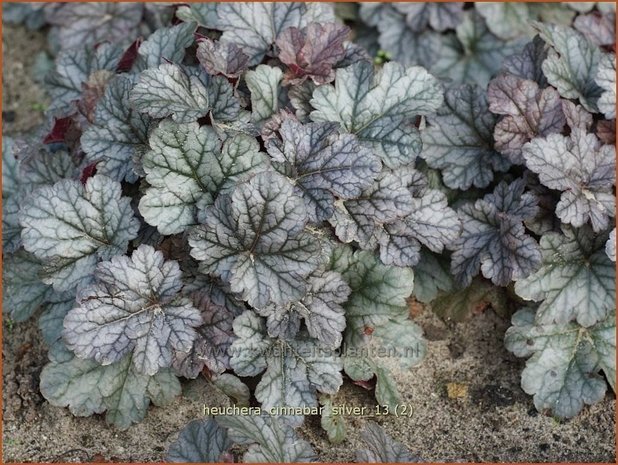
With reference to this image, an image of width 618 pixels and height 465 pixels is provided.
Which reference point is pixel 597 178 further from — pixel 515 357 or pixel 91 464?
pixel 91 464

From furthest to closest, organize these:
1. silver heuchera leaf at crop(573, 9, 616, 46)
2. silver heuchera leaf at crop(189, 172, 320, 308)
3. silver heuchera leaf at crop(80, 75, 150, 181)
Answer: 1. silver heuchera leaf at crop(573, 9, 616, 46)
2. silver heuchera leaf at crop(80, 75, 150, 181)
3. silver heuchera leaf at crop(189, 172, 320, 308)

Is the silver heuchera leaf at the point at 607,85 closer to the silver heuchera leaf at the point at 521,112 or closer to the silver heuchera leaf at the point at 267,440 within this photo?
the silver heuchera leaf at the point at 521,112

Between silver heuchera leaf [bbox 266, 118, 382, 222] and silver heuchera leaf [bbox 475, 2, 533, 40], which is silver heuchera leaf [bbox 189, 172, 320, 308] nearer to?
silver heuchera leaf [bbox 266, 118, 382, 222]

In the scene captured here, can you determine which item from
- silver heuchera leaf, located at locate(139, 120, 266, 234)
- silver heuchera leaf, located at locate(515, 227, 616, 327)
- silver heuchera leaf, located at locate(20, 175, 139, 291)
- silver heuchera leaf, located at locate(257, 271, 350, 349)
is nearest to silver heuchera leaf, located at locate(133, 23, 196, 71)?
silver heuchera leaf, located at locate(139, 120, 266, 234)

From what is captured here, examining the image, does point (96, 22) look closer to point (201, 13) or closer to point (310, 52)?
point (201, 13)

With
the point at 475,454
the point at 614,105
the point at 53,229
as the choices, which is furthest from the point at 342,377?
the point at 614,105
